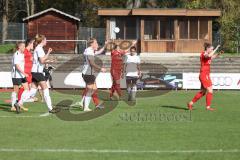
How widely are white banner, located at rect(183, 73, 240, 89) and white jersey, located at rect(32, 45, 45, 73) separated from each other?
15.9 m

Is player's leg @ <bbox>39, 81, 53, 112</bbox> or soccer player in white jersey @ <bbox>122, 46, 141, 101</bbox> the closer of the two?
player's leg @ <bbox>39, 81, 53, 112</bbox>

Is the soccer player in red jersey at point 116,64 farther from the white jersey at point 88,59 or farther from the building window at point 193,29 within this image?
the building window at point 193,29

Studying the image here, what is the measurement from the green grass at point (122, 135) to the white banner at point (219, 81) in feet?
46.4

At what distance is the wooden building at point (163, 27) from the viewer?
46.7 metres

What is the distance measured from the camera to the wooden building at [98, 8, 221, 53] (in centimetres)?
4669

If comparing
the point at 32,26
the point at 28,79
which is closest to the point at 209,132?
the point at 28,79

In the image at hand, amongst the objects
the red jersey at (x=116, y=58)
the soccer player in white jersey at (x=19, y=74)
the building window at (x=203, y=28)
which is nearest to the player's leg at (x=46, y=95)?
the soccer player in white jersey at (x=19, y=74)

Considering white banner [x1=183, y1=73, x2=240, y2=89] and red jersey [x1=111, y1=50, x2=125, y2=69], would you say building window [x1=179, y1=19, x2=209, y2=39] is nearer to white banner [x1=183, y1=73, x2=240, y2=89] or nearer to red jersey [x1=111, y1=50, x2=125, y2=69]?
white banner [x1=183, y1=73, x2=240, y2=89]

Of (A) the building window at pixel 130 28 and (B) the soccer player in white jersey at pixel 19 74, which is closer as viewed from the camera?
(B) the soccer player in white jersey at pixel 19 74

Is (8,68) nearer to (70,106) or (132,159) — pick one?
(70,106)

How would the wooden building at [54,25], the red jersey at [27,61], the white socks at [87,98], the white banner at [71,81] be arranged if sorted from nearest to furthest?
1. the white socks at [87,98]
2. the red jersey at [27,61]
3. the white banner at [71,81]
4. the wooden building at [54,25]

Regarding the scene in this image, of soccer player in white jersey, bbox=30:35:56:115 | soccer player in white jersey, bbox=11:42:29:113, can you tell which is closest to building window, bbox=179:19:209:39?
soccer player in white jersey, bbox=11:42:29:113

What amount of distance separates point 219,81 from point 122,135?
1953 centimetres

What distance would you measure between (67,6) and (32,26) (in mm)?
22033
